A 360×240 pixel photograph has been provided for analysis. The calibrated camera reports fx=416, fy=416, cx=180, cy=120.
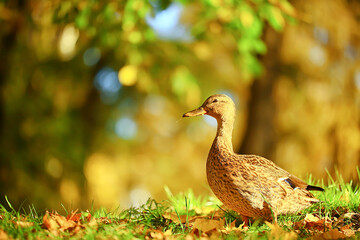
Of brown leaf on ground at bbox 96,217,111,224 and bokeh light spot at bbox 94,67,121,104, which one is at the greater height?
bokeh light spot at bbox 94,67,121,104

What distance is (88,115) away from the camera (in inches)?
412

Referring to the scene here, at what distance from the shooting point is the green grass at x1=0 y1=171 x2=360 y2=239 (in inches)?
115

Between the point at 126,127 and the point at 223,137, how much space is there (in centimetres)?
973

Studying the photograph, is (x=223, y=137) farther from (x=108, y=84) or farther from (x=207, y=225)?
(x=108, y=84)

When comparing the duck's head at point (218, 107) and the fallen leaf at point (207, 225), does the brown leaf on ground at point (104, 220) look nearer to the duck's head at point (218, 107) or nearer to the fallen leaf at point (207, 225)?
the fallen leaf at point (207, 225)

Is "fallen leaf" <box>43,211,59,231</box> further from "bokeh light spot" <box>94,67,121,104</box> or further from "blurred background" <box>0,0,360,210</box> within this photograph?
"bokeh light spot" <box>94,67,121,104</box>

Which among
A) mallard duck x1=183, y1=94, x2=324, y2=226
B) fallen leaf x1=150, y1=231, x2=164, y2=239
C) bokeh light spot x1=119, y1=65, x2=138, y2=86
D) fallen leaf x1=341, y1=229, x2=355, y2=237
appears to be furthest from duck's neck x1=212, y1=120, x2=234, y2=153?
bokeh light spot x1=119, y1=65, x2=138, y2=86

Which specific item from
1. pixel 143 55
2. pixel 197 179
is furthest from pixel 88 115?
pixel 197 179

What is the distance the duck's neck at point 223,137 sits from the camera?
11.5 feet

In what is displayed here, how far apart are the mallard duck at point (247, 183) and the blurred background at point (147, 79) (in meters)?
1.62

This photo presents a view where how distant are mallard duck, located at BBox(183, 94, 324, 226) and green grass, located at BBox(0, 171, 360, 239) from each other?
152 mm

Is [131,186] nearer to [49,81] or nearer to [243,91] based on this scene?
[243,91]

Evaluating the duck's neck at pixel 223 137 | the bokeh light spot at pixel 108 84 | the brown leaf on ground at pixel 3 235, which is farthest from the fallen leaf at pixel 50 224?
the bokeh light spot at pixel 108 84

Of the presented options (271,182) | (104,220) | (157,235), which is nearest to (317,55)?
(271,182)
